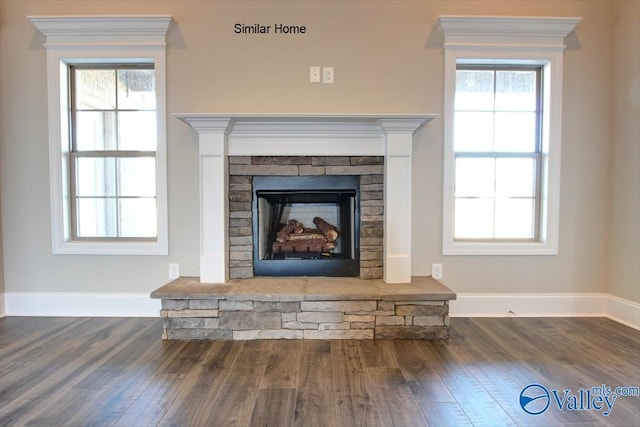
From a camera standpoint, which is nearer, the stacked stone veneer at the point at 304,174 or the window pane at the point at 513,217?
the stacked stone veneer at the point at 304,174

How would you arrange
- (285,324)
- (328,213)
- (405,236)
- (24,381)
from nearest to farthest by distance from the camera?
(24,381) < (285,324) < (405,236) < (328,213)

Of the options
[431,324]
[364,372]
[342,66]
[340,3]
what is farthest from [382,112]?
[364,372]

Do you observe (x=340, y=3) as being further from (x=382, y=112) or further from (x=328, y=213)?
(x=328, y=213)

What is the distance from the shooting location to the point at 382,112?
285 centimetres

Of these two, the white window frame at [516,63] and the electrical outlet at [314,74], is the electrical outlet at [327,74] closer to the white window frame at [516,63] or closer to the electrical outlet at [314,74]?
the electrical outlet at [314,74]

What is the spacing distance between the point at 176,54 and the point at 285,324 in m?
2.23

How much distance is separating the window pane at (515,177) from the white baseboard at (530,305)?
33.4 inches

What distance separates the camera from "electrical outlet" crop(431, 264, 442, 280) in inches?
115

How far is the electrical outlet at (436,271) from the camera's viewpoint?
2920mm

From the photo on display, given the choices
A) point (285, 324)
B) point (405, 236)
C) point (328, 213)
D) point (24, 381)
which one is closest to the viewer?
point (24, 381)

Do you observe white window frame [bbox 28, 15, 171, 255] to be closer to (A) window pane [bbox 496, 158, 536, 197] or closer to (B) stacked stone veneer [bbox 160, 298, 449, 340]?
(B) stacked stone veneer [bbox 160, 298, 449, 340]

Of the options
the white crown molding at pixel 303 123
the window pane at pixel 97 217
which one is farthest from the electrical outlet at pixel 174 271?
the white crown molding at pixel 303 123

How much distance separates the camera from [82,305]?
9.55 ft

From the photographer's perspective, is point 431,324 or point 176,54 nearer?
point 431,324
